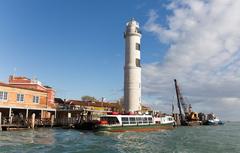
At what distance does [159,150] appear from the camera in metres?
33.4

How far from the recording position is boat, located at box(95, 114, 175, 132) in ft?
180

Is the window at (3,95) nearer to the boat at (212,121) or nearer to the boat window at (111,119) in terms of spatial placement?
the boat window at (111,119)

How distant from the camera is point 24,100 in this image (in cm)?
6316

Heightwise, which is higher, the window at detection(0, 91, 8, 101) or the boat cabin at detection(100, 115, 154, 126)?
the window at detection(0, 91, 8, 101)

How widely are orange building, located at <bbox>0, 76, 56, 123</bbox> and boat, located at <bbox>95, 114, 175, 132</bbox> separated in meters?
14.8

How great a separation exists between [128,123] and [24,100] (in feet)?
64.8

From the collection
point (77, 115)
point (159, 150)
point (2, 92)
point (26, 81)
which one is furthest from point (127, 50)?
point (159, 150)

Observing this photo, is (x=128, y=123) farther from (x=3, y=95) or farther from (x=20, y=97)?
(x=3, y=95)

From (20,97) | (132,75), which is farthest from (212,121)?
(20,97)

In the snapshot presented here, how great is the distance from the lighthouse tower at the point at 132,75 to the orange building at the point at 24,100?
Answer: 15782mm

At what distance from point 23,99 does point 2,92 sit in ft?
16.0

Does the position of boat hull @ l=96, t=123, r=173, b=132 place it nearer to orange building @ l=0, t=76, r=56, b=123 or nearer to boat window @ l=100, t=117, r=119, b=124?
boat window @ l=100, t=117, r=119, b=124

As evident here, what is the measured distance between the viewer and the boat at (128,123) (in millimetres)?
54981

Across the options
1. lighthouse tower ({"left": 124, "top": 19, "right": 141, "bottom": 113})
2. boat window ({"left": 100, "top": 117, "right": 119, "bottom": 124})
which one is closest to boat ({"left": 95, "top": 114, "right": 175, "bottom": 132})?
boat window ({"left": 100, "top": 117, "right": 119, "bottom": 124})
